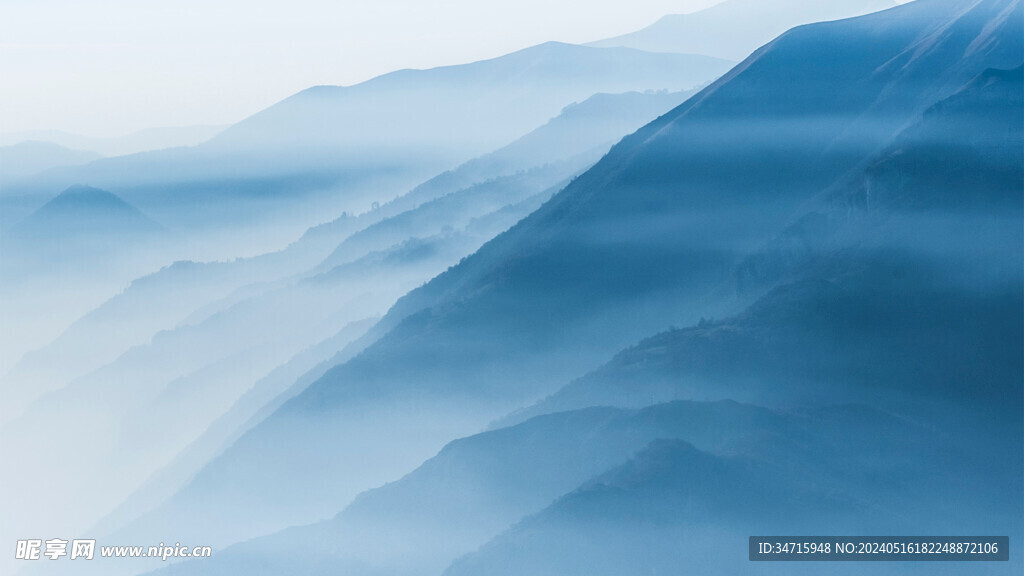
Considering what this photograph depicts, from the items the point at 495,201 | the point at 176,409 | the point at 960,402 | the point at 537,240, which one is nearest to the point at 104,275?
Result: the point at 176,409

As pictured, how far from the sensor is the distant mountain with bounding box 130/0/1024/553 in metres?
48.2

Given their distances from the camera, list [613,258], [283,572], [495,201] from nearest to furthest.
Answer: [283,572], [613,258], [495,201]

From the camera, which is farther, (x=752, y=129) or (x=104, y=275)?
(x=104, y=275)

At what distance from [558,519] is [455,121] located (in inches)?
1288

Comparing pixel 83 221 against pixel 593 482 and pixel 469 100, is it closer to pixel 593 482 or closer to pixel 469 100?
pixel 469 100

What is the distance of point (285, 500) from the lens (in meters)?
39.3

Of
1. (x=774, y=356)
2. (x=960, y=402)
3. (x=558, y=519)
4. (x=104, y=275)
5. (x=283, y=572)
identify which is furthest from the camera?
(x=104, y=275)

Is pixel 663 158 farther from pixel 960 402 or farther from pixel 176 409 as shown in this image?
pixel 176 409

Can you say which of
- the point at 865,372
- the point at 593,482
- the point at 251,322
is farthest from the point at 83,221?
the point at 865,372

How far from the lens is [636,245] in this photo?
56.2 metres

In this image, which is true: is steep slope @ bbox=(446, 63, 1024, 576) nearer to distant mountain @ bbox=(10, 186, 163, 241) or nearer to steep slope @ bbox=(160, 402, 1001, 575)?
steep slope @ bbox=(160, 402, 1001, 575)

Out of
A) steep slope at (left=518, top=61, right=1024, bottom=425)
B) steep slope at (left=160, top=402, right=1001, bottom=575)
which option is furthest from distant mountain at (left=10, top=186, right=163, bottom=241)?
steep slope at (left=518, top=61, right=1024, bottom=425)

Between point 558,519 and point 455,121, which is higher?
point 455,121

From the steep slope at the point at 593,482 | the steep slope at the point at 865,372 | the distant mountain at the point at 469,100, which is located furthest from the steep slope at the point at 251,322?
the steep slope at the point at 865,372
